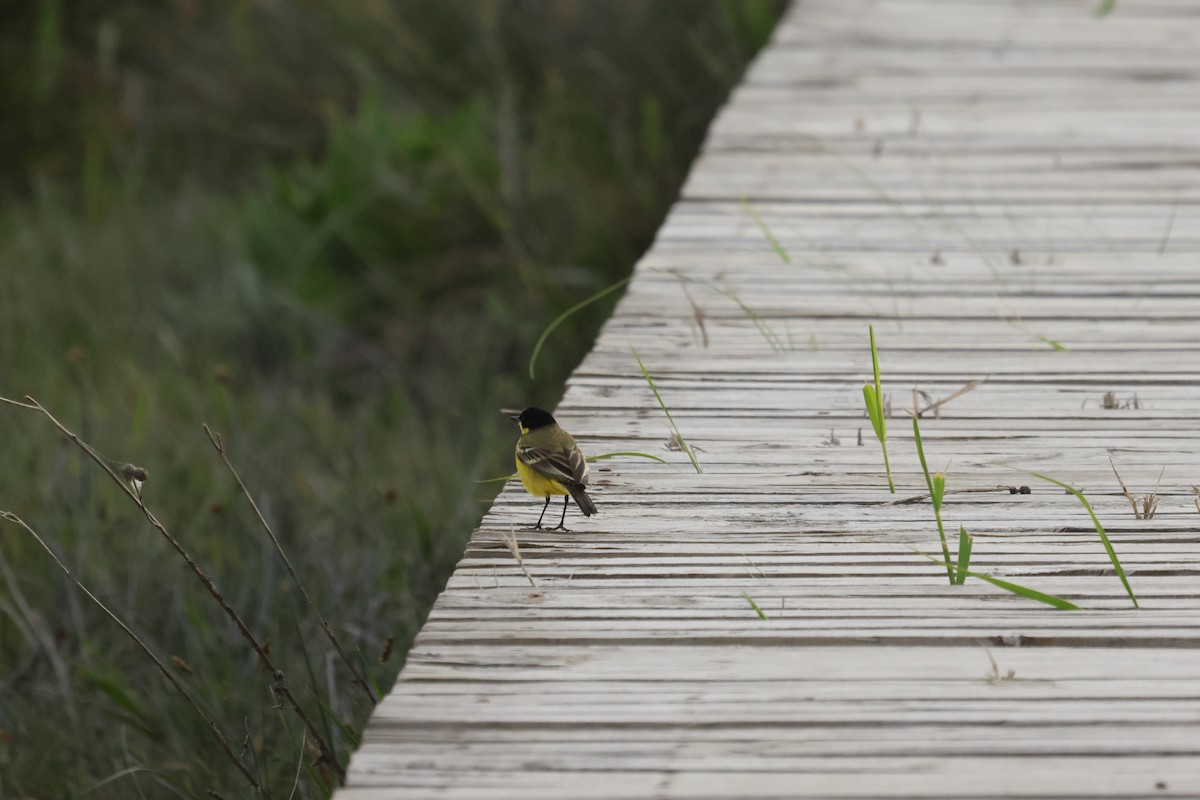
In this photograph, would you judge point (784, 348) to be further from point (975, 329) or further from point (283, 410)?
point (283, 410)

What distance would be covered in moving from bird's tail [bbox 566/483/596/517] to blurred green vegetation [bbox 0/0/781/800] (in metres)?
0.53

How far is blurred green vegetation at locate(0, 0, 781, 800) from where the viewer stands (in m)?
2.93

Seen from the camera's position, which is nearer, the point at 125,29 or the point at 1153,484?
the point at 1153,484

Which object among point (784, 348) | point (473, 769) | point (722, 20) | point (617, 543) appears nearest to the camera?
point (473, 769)

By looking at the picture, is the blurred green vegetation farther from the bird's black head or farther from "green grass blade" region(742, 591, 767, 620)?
"green grass blade" region(742, 591, 767, 620)

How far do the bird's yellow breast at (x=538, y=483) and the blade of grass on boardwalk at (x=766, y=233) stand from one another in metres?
0.99

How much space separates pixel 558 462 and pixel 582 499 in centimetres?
6

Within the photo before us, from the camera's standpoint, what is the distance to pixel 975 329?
2.63m

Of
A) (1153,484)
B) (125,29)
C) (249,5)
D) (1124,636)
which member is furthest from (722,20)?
(1124,636)

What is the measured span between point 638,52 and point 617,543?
4.43 meters

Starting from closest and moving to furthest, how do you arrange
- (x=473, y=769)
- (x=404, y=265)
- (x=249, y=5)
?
(x=473, y=769) < (x=404, y=265) < (x=249, y=5)

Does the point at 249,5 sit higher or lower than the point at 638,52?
lower

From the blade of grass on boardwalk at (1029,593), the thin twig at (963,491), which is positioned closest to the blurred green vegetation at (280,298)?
the thin twig at (963,491)

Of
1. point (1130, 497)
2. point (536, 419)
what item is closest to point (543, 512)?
point (536, 419)
